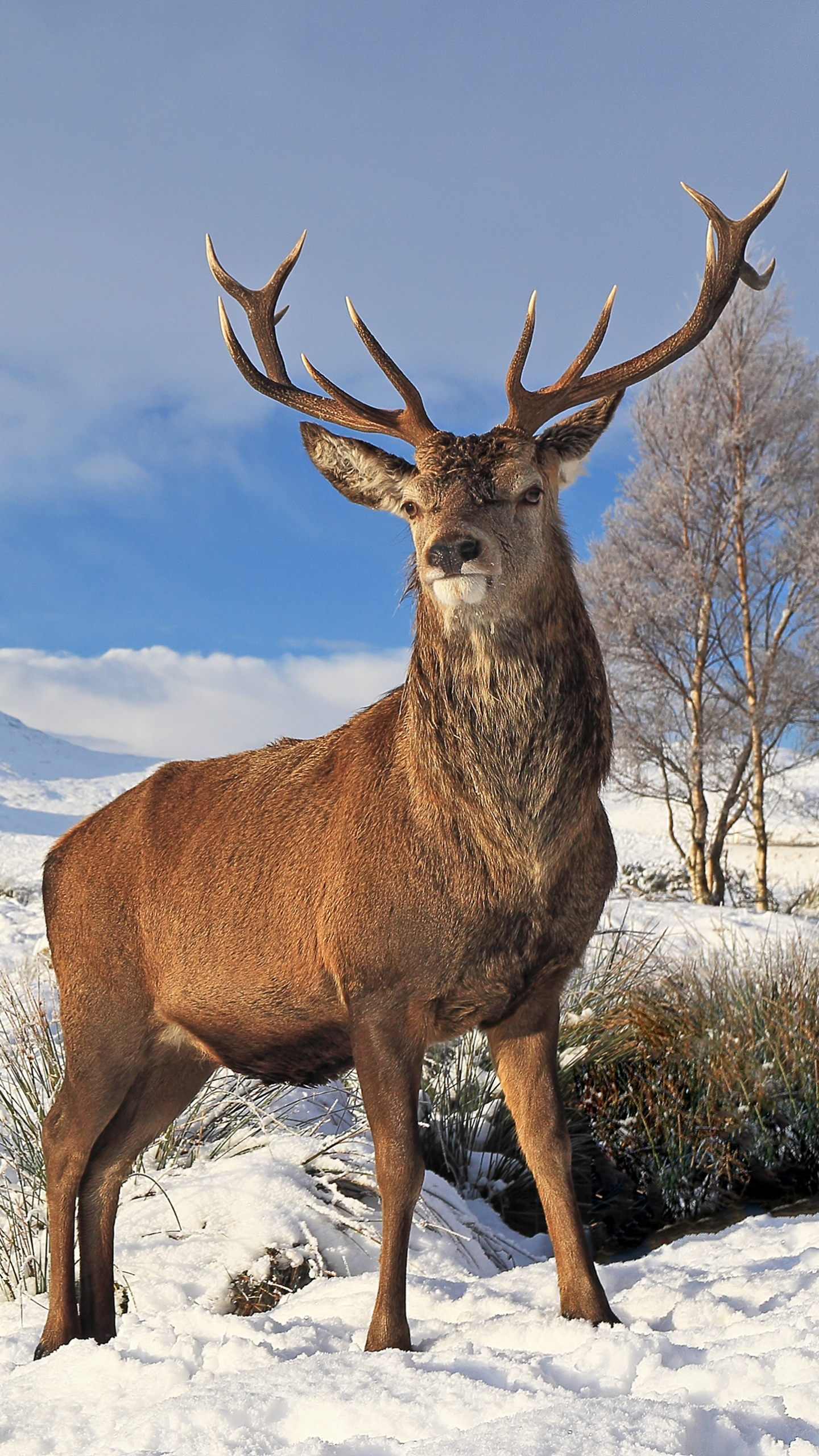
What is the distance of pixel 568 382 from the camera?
11.9 ft

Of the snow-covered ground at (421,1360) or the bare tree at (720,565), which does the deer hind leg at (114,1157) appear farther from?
the bare tree at (720,565)

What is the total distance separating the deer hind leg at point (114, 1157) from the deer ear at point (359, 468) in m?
1.98

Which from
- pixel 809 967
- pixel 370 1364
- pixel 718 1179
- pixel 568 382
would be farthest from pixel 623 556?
pixel 370 1364

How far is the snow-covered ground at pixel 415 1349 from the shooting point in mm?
2213

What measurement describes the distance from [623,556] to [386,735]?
15.7m

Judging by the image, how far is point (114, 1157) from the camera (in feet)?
12.7

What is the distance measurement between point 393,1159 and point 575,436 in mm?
2202

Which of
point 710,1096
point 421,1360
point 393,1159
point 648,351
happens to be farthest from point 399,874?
point 710,1096

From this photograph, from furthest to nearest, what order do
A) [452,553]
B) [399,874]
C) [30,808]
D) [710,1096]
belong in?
[30,808] → [710,1096] → [399,874] → [452,553]

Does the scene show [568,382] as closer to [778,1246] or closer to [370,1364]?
[370,1364]

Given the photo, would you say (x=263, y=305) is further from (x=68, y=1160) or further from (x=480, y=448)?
(x=68, y=1160)

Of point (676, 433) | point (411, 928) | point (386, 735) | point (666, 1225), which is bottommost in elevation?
point (666, 1225)

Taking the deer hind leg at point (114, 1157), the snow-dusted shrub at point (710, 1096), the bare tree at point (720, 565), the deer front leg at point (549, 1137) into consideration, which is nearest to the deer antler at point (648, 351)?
the deer front leg at point (549, 1137)

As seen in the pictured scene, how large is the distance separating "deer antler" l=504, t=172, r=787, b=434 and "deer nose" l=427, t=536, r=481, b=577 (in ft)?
2.30
